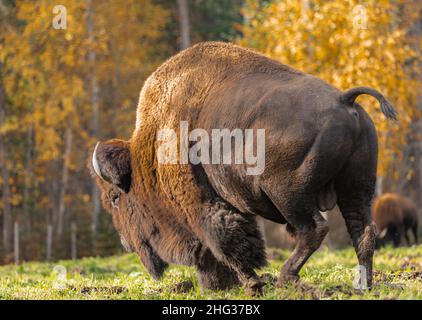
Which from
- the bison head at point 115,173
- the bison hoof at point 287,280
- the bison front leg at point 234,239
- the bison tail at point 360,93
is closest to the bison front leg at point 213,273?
the bison front leg at point 234,239

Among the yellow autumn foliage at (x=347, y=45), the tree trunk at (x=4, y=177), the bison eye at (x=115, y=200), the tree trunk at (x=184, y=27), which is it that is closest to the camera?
the bison eye at (x=115, y=200)

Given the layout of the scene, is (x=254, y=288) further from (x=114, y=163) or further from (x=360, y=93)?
(x=114, y=163)

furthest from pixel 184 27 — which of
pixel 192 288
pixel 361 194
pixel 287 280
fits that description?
pixel 287 280

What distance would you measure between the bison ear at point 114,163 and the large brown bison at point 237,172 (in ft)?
0.03

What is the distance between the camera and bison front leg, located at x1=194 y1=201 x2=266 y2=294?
6.36 m

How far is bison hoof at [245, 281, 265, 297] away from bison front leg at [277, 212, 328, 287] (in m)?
0.21

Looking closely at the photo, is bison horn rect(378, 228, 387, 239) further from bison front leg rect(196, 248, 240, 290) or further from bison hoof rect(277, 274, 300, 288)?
bison hoof rect(277, 274, 300, 288)

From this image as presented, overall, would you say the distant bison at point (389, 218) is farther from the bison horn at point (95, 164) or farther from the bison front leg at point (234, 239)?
the bison front leg at point (234, 239)

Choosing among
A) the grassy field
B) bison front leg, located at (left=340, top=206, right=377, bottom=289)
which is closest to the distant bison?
the grassy field

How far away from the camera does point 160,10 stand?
27406mm

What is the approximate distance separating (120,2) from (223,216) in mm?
19718

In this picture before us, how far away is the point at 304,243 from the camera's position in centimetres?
596

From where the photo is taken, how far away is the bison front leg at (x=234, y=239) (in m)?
6.36
